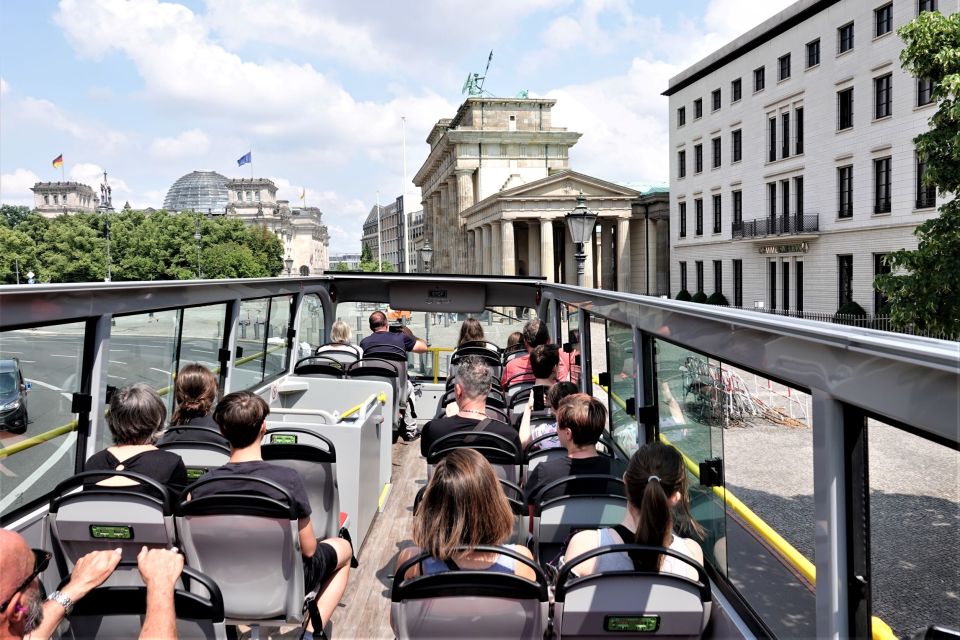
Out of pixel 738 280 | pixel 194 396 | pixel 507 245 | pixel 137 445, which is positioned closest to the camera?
pixel 137 445

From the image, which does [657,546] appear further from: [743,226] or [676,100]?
[676,100]

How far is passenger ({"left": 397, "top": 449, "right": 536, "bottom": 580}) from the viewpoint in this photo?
9.55 feet

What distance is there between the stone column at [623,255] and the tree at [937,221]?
52.0 meters

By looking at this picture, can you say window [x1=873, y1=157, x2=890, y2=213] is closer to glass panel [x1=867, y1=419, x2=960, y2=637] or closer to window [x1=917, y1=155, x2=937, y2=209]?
window [x1=917, y1=155, x2=937, y2=209]

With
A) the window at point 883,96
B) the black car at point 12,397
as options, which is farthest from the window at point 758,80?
the black car at point 12,397

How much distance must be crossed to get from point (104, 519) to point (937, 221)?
14.3 metres

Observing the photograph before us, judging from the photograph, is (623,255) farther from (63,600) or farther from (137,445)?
(63,600)

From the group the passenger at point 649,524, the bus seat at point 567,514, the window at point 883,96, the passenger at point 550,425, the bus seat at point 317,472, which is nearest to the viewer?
the passenger at point 649,524

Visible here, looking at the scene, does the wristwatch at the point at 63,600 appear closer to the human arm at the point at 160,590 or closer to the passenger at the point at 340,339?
the human arm at the point at 160,590

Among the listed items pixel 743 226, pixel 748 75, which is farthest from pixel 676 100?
pixel 743 226

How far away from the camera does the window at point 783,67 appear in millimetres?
43219

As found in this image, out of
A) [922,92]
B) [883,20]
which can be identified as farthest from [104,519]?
[883,20]

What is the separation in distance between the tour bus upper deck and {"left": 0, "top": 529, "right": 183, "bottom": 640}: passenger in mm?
1620

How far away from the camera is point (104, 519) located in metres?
3.51
